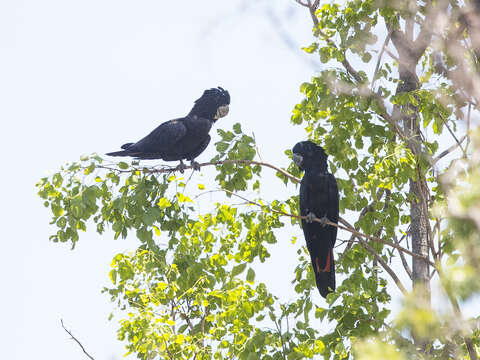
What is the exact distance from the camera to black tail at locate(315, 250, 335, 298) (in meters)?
6.05

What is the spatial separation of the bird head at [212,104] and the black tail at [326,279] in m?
2.72

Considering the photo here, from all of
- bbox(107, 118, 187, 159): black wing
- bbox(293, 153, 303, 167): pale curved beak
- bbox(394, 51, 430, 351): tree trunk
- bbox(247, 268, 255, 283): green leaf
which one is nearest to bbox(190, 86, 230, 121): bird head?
bbox(107, 118, 187, 159): black wing

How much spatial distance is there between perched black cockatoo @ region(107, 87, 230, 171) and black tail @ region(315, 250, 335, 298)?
6.51ft

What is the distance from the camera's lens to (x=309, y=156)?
6.32 metres

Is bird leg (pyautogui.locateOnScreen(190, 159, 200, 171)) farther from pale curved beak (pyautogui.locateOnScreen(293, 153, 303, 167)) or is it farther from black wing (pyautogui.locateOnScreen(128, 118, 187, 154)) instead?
pale curved beak (pyautogui.locateOnScreen(293, 153, 303, 167))

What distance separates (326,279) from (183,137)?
259cm

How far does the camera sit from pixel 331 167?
6344 mm

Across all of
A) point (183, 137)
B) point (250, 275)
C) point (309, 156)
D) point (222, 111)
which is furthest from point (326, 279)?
point (222, 111)

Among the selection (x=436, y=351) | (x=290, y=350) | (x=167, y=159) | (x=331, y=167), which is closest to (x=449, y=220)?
(x=290, y=350)

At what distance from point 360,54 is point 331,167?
54.1 inches

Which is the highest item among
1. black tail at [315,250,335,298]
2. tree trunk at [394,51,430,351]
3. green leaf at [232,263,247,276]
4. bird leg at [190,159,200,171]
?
bird leg at [190,159,200,171]

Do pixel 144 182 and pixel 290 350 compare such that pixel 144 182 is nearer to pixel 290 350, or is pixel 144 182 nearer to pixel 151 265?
pixel 151 265

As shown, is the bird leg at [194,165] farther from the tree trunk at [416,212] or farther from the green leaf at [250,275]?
the tree trunk at [416,212]

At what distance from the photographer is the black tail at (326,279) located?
19.9 feet
